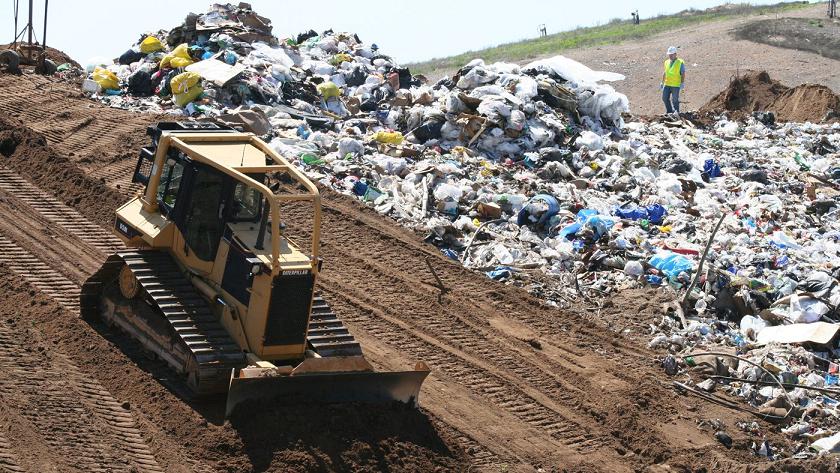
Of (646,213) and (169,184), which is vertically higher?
(169,184)

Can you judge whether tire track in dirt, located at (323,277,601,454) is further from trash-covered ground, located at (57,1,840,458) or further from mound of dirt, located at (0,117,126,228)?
mound of dirt, located at (0,117,126,228)

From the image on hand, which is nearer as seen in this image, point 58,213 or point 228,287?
point 228,287

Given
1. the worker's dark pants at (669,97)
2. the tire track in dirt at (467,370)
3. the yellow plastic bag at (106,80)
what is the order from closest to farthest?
the tire track in dirt at (467,370)
the yellow plastic bag at (106,80)
the worker's dark pants at (669,97)

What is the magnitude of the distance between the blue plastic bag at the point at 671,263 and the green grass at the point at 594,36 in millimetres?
17963

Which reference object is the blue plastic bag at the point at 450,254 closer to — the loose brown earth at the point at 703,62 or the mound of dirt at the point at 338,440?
the mound of dirt at the point at 338,440

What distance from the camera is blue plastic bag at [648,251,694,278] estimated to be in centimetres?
1398

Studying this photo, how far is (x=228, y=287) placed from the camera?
9.67m

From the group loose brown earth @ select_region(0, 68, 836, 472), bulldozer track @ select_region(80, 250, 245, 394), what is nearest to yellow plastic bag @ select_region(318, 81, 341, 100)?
loose brown earth @ select_region(0, 68, 836, 472)

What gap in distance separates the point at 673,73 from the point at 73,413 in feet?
53.0

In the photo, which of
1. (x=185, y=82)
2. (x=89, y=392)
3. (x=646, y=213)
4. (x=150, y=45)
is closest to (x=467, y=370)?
(x=89, y=392)

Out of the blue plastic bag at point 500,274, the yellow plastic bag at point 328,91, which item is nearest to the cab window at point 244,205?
the blue plastic bag at point 500,274

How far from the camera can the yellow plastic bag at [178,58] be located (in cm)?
1909

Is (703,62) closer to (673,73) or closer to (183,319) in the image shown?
(673,73)

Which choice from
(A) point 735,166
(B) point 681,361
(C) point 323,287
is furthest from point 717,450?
(A) point 735,166
